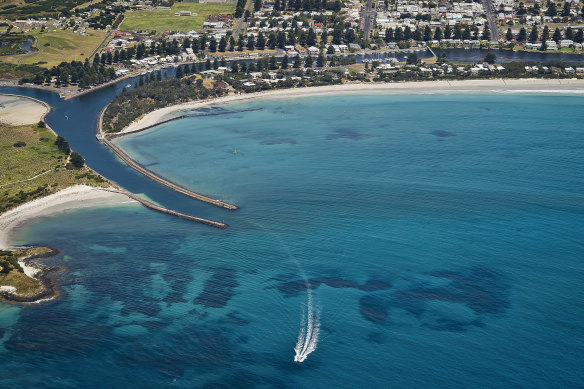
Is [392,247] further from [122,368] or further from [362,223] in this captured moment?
[122,368]

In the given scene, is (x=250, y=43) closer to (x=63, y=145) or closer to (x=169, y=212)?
(x=63, y=145)

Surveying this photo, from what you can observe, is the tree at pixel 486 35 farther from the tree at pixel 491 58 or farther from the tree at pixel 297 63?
the tree at pixel 297 63

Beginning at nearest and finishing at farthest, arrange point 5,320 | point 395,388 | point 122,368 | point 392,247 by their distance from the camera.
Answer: point 395,388
point 122,368
point 5,320
point 392,247

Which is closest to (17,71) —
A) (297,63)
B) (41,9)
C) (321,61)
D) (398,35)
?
(41,9)

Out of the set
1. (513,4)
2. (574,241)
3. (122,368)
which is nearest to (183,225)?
(122,368)

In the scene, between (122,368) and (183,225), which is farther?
(183,225)

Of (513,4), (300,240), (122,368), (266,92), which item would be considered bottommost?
(122,368)

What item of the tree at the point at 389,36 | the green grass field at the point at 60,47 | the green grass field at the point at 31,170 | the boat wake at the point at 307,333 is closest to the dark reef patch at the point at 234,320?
the boat wake at the point at 307,333
